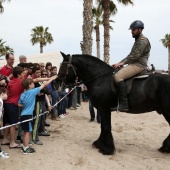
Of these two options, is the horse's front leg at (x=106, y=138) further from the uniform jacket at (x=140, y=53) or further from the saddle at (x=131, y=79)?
the uniform jacket at (x=140, y=53)

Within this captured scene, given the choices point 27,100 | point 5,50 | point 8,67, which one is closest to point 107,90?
point 27,100

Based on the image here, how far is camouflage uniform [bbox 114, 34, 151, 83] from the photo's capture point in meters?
5.66

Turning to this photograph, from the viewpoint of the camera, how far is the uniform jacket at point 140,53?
223 inches

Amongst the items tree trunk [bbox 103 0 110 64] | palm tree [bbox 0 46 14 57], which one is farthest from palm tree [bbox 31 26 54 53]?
tree trunk [bbox 103 0 110 64]

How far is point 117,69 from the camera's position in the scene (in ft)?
19.7

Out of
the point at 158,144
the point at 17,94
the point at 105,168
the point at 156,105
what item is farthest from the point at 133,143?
the point at 17,94

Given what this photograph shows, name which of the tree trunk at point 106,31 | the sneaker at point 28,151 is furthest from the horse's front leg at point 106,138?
the tree trunk at point 106,31

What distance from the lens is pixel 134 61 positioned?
5.83 m

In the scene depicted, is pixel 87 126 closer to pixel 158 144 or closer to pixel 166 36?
pixel 158 144

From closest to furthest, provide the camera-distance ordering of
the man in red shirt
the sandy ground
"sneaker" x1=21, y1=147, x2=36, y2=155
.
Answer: the sandy ground
"sneaker" x1=21, y1=147, x2=36, y2=155
the man in red shirt

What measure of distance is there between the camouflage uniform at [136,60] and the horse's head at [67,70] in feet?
3.62

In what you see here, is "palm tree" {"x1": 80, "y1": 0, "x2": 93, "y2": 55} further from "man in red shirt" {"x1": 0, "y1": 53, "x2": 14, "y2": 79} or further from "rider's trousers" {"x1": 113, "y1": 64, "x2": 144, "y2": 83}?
"rider's trousers" {"x1": 113, "y1": 64, "x2": 144, "y2": 83}

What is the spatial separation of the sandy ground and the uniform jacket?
2.06 metres

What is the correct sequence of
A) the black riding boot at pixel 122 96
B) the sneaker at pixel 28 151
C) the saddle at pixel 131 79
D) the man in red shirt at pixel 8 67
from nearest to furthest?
the sneaker at pixel 28 151, the black riding boot at pixel 122 96, the saddle at pixel 131 79, the man in red shirt at pixel 8 67
